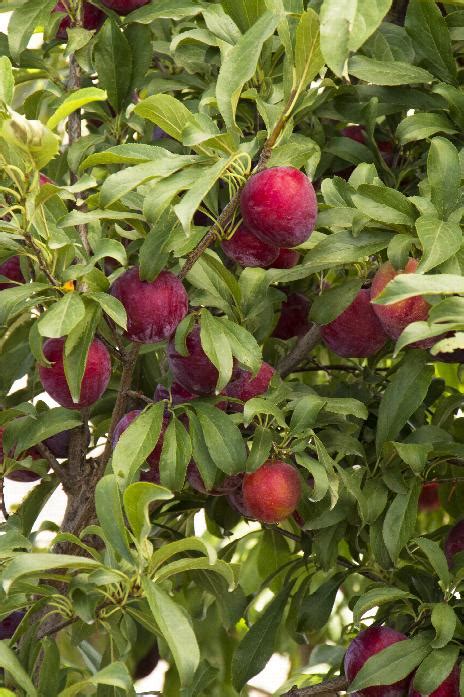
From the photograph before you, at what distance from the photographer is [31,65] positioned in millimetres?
1272

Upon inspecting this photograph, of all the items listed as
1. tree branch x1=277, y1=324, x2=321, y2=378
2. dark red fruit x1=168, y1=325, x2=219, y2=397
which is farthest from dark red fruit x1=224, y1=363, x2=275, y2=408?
tree branch x1=277, y1=324, x2=321, y2=378

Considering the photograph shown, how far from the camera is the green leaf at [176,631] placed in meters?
0.81

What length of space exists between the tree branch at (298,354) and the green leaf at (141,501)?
0.39m

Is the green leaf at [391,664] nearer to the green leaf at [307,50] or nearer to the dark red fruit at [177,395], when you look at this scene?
the dark red fruit at [177,395]

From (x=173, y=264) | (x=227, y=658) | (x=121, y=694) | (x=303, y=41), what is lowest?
(x=227, y=658)

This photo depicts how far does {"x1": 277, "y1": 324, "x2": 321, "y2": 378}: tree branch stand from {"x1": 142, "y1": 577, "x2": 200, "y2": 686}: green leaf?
0.42m

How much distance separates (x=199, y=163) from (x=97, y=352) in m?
0.20

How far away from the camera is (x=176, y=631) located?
826mm

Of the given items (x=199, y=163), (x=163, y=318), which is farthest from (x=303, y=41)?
(x=163, y=318)

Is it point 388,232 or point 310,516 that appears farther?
point 310,516

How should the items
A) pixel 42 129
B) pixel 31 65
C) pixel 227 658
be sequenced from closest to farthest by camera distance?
pixel 42 129 < pixel 31 65 < pixel 227 658

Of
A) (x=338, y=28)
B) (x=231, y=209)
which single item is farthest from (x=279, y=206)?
(x=338, y=28)

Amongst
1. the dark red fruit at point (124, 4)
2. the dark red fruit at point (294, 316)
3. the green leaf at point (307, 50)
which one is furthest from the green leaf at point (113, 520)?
the dark red fruit at point (124, 4)

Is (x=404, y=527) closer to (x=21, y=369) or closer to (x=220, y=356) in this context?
(x=220, y=356)
